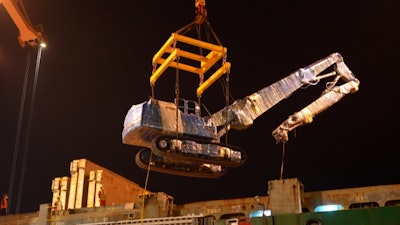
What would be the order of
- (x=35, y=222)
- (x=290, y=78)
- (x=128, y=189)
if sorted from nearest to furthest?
(x=290, y=78) → (x=35, y=222) → (x=128, y=189)

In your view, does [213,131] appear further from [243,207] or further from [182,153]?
[243,207]

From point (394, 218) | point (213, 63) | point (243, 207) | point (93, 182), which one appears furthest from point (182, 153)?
point (93, 182)

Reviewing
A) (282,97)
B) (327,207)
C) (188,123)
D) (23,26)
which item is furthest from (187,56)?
(23,26)

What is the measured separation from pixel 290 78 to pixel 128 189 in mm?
10499

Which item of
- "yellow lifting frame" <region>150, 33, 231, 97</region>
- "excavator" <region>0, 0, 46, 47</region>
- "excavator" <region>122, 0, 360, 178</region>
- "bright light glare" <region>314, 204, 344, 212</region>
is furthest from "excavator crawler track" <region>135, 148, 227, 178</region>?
"excavator" <region>0, 0, 46, 47</region>

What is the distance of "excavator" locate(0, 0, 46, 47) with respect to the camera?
20141 mm

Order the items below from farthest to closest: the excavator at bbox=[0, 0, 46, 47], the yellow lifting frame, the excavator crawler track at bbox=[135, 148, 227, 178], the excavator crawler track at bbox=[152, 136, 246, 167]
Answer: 1. the excavator at bbox=[0, 0, 46, 47]
2. the excavator crawler track at bbox=[135, 148, 227, 178]
3. the yellow lifting frame
4. the excavator crawler track at bbox=[152, 136, 246, 167]

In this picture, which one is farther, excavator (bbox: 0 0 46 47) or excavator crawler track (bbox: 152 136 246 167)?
excavator (bbox: 0 0 46 47)

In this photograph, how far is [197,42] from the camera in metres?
12.8

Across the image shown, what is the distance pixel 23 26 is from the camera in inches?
830

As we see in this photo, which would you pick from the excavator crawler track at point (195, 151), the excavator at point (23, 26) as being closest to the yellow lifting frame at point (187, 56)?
the excavator crawler track at point (195, 151)

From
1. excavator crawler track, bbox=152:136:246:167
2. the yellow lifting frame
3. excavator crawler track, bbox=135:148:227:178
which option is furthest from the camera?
excavator crawler track, bbox=135:148:227:178

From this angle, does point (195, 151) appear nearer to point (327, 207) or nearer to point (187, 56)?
point (187, 56)

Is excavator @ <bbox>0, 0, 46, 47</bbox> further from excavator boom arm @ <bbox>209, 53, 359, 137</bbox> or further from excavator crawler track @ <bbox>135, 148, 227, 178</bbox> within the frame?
excavator boom arm @ <bbox>209, 53, 359, 137</bbox>
